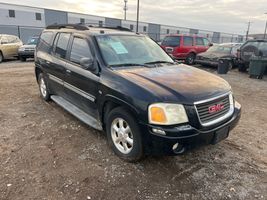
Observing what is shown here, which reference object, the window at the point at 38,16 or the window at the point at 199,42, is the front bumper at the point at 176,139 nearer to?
the window at the point at 199,42

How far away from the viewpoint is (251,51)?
11.1 metres

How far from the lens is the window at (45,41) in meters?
5.24

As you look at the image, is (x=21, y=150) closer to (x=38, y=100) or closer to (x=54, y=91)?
(x=54, y=91)

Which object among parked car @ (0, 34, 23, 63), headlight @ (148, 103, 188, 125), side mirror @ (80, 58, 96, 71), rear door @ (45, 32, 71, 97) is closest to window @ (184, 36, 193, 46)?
rear door @ (45, 32, 71, 97)

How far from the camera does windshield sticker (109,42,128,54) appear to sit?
3.83 m

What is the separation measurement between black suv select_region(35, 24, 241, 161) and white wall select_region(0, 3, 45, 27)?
36.3m

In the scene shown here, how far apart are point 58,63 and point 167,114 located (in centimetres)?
283

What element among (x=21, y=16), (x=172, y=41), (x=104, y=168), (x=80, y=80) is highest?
(x=21, y=16)

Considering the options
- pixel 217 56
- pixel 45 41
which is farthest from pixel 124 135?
pixel 217 56

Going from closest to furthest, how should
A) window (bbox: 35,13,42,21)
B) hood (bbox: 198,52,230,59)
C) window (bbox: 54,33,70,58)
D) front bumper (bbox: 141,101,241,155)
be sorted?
front bumper (bbox: 141,101,241,155) → window (bbox: 54,33,70,58) → hood (bbox: 198,52,230,59) → window (bbox: 35,13,42,21)

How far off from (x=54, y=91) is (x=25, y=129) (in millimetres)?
1167

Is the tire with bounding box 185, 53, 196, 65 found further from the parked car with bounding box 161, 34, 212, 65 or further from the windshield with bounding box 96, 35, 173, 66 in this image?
the windshield with bounding box 96, 35, 173, 66

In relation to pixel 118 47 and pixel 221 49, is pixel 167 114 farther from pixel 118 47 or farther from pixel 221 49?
pixel 221 49

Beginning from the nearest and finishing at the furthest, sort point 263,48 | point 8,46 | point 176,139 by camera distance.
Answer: point 176,139, point 263,48, point 8,46
